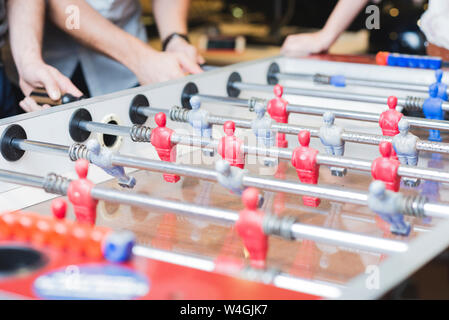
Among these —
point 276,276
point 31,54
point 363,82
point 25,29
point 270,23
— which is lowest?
point 276,276

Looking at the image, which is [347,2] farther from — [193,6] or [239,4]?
[193,6]

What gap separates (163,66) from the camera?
1.80 metres

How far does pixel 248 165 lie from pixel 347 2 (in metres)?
0.97

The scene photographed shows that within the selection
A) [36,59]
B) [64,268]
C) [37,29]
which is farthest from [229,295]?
[37,29]

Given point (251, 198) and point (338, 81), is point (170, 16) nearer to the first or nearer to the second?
point (338, 81)

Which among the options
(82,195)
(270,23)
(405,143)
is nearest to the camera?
(82,195)

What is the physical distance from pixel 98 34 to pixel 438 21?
0.99 m

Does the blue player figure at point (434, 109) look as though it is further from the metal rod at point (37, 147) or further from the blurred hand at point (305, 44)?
the metal rod at point (37, 147)

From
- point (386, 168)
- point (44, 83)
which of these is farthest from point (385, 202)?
point (44, 83)

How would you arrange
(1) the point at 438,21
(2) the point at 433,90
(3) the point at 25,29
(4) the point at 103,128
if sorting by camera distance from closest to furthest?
(4) the point at 103,128
(2) the point at 433,90
(1) the point at 438,21
(3) the point at 25,29

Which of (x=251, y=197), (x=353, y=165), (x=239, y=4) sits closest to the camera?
(x=251, y=197)

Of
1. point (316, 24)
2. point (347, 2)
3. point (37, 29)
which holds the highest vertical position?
point (316, 24)

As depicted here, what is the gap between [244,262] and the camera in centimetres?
82

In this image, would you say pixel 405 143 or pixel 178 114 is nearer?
pixel 405 143
